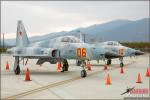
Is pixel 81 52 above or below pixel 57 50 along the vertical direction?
below

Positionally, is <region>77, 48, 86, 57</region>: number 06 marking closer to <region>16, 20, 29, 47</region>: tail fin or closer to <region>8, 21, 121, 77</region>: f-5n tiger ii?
<region>8, 21, 121, 77</region>: f-5n tiger ii

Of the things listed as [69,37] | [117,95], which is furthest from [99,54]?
[117,95]

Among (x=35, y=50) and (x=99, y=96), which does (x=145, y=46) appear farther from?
(x=99, y=96)

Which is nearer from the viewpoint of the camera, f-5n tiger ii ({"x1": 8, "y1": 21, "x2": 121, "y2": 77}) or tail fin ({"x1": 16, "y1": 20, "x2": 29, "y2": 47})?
f-5n tiger ii ({"x1": 8, "y1": 21, "x2": 121, "y2": 77})

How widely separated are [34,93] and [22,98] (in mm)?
1108

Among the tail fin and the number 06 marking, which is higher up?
the tail fin

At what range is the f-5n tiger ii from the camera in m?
16.8

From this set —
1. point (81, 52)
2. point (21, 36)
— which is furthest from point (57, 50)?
point (21, 36)

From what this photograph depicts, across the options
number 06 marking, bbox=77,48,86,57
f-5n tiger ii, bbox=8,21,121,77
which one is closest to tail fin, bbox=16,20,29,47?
f-5n tiger ii, bbox=8,21,121,77

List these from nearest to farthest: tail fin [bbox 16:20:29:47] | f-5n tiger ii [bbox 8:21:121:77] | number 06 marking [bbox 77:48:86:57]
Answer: number 06 marking [bbox 77:48:86:57] → f-5n tiger ii [bbox 8:21:121:77] → tail fin [bbox 16:20:29:47]

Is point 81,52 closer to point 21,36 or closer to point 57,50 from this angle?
point 57,50

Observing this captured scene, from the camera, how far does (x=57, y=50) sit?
18.2 metres

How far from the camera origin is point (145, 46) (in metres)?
72.9

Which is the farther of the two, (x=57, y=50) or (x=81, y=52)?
(x=57, y=50)
